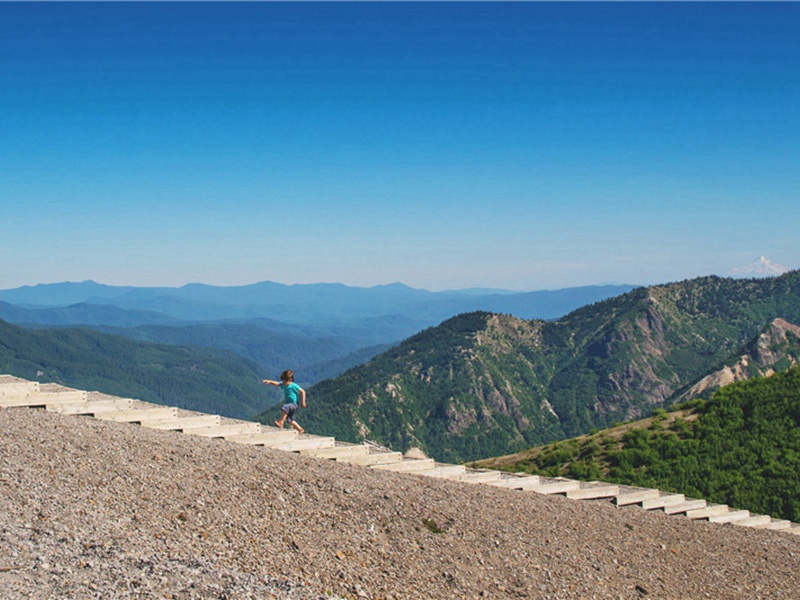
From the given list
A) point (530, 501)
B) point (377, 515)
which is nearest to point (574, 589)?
Result: point (377, 515)

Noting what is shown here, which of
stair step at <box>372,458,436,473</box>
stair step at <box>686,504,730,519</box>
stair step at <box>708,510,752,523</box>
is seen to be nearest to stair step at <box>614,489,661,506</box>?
stair step at <box>686,504,730,519</box>

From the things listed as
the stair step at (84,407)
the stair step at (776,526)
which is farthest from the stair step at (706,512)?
the stair step at (84,407)

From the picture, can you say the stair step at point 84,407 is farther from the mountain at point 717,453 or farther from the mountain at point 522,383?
the mountain at point 522,383

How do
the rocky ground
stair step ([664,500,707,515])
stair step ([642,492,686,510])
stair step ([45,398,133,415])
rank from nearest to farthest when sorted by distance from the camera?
the rocky ground < stair step ([45,398,133,415]) < stair step ([642,492,686,510]) < stair step ([664,500,707,515])

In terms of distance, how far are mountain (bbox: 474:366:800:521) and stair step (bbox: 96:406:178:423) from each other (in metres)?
25.8

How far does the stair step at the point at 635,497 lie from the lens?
73.2 ft

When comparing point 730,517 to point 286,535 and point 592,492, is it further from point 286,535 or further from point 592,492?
point 286,535

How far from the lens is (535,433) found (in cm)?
16875

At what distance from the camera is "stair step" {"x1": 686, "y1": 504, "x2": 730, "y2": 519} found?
2312 cm

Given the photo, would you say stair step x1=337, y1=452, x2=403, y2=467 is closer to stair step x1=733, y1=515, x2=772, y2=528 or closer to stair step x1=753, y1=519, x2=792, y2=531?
stair step x1=733, y1=515, x2=772, y2=528

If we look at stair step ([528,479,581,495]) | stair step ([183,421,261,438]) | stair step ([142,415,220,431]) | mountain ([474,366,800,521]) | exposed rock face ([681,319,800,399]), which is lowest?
exposed rock face ([681,319,800,399])

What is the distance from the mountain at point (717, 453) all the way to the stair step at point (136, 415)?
84.5ft

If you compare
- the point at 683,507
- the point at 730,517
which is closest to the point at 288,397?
the point at 683,507

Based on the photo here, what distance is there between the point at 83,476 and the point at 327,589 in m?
5.03
